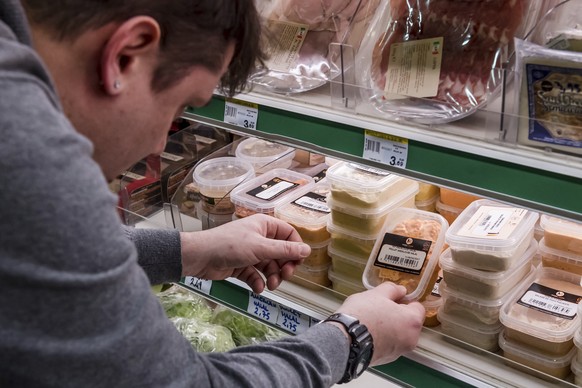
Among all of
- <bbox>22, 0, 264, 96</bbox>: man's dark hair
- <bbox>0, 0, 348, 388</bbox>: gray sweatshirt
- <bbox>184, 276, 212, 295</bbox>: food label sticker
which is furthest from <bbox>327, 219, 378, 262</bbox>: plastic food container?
<bbox>0, 0, 348, 388</bbox>: gray sweatshirt

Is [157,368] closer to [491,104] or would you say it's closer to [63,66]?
[63,66]

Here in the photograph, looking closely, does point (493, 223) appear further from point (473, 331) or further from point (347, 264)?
point (347, 264)

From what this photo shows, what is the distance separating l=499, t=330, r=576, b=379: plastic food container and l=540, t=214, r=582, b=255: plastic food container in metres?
0.24

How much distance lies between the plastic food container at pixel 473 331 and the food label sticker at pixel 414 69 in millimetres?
532

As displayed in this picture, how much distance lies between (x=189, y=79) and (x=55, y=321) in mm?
385

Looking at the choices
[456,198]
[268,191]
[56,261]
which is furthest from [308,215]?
[56,261]

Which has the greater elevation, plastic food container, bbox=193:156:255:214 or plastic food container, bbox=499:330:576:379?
plastic food container, bbox=193:156:255:214

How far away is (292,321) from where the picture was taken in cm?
156

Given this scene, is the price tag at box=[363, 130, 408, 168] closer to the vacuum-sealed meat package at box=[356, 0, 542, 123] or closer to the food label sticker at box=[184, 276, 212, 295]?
the vacuum-sealed meat package at box=[356, 0, 542, 123]

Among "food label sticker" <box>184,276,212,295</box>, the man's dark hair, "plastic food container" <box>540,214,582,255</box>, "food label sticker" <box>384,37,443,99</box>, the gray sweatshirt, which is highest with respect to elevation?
the man's dark hair

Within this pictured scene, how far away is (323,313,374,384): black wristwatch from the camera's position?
1122 millimetres

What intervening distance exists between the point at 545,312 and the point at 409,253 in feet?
1.05

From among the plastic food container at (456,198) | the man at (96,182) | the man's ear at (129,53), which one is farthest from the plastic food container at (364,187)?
the man's ear at (129,53)

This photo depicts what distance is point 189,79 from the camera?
93 cm
